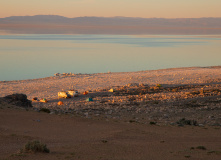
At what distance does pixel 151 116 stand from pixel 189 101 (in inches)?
184

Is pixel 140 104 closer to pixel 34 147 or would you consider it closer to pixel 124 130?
pixel 124 130

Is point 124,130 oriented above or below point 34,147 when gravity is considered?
below

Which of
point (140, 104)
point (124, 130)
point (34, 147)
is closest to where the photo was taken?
point (34, 147)

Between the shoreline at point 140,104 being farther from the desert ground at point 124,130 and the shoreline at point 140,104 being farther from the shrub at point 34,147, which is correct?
the shrub at point 34,147

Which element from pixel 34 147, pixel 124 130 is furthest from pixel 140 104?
pixel 34 147

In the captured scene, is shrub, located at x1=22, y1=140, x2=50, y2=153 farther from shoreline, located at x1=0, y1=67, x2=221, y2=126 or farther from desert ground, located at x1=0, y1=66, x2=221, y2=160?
shoreline, located at x1=0, y1=67, x2=221, y2=126

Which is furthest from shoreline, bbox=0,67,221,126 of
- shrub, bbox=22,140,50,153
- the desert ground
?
shrub, bbox=22,140,50,153

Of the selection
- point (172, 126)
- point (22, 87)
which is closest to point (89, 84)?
point (22, 87)

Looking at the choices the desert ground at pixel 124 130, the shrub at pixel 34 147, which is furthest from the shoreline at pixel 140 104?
the shrub at pixel 34 147

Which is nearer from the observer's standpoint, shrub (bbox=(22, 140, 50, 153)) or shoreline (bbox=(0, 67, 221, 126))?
shrub (bbox=(22, 140, 50, 153))

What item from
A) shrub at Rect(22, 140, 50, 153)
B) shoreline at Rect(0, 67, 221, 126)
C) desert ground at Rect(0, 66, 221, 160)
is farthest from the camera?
shoreline at Rect(0, 67, 221, 126)

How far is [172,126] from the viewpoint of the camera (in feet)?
44.8

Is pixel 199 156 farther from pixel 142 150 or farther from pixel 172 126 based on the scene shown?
pixel 172 126

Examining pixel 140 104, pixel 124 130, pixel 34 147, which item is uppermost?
pixel 34 147
